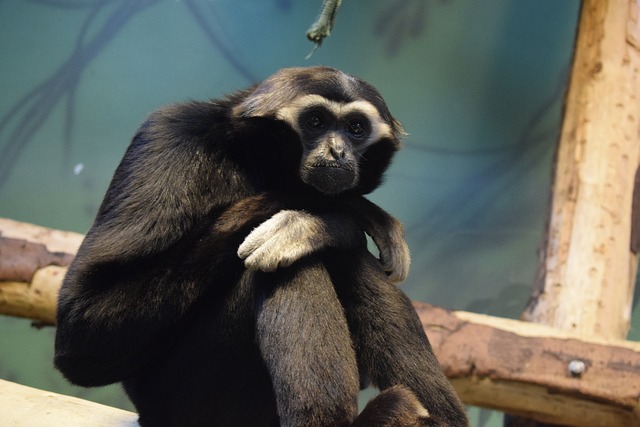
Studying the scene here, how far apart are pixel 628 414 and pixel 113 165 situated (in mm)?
4381

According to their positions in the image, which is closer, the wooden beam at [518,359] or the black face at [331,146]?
the black face at [331,146]

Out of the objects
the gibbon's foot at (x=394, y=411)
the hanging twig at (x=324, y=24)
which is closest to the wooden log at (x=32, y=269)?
the hanging twig at (x=324, y=24)

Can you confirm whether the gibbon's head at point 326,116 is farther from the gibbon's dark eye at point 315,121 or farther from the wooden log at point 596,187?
the wooden log at point 596,187

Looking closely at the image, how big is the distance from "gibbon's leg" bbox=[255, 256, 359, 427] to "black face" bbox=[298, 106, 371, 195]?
0.48m

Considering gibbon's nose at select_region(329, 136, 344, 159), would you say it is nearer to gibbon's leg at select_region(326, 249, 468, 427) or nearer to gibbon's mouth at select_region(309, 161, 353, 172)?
gibbon's mouth at select_region(309, 161, 353, 172)

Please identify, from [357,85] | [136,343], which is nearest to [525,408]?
[357,85]

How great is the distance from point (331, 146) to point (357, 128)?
0.68 ft

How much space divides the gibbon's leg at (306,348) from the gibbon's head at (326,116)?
1.70 feet

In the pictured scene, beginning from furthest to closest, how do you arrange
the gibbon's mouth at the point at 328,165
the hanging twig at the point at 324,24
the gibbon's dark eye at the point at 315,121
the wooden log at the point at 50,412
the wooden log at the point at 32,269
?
the wooden log at the point at 32,269, the hanging twig at the point at 324,24, the wooden log at the point at 50,412, the gibbon's dark eye at the point at 315,121, the gibbon's mouth at the point at 328,165

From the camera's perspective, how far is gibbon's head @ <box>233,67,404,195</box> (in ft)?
9.74

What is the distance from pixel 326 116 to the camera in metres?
3.07

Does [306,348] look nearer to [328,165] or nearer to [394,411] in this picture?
[394,411]

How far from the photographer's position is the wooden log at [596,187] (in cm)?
546

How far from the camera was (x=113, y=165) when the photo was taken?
6484mm
